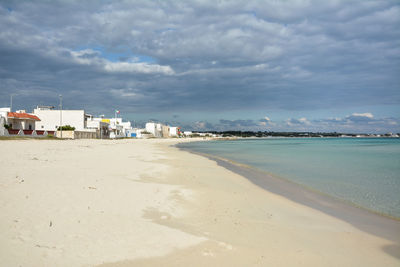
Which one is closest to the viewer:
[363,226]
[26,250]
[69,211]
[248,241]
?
[26,250]

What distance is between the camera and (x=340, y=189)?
42.8 ft

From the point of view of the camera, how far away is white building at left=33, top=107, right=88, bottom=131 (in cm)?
8100

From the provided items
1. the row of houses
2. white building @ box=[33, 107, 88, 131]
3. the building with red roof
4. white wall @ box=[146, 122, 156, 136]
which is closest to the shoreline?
the row of houses

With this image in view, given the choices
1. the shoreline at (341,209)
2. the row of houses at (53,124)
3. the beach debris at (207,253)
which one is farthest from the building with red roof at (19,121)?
the beach debris at (207,253)

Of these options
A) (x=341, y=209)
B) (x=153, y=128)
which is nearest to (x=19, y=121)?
(x=341, y=209)

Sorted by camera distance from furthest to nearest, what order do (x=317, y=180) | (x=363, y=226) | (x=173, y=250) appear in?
1. (x=317, y=180)
2. (x=363, y=226)
3. (x=173, y=250)

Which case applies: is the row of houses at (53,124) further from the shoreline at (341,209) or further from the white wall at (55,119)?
the shoreline at (341,209)

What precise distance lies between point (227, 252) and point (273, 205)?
4.67 metres

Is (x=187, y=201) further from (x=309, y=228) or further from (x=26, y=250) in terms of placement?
(x=26, y=250)

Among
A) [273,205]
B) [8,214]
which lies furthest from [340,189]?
[8,214]

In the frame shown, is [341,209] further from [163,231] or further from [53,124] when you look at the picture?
[53,124]

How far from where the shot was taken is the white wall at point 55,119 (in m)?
81.1

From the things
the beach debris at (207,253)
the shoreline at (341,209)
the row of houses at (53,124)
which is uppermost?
the row of houses at (53,124)

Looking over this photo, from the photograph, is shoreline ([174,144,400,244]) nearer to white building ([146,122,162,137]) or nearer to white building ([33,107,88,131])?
white building ([33,107,88,131])
